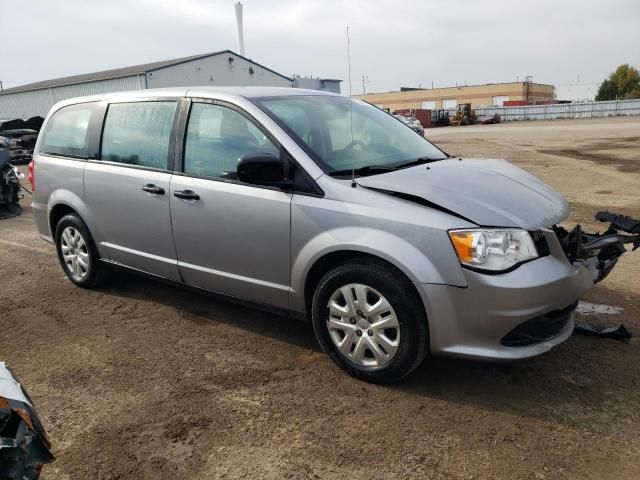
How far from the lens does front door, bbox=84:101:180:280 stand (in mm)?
4074

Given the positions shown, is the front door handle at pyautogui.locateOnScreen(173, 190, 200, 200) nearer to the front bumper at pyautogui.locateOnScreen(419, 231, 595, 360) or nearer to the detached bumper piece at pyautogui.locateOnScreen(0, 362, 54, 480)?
the front bumper at pyautogui.locateOnScreen(419, 231, 595, 360)

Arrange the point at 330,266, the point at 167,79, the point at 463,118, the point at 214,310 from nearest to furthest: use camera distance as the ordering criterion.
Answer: the point at 330,266 < the point at 214,310 < the point at 167,79 < the point at 463,118

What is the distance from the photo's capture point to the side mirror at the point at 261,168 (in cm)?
323

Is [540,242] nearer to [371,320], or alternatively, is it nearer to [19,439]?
[371,320]

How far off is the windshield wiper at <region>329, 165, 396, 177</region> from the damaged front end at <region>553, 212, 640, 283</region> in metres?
1.10

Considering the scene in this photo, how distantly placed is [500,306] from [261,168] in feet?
5.21

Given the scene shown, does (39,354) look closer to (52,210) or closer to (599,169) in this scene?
(52,210)

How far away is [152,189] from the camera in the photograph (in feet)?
13.3

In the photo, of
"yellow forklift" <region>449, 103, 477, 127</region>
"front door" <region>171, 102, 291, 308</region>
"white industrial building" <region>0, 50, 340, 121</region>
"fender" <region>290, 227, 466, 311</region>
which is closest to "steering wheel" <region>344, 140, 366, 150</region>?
"front door" <region>171, 102, 291, 308</region>

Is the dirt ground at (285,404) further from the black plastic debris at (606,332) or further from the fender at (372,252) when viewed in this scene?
the fender at (372,252)

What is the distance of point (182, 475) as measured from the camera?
8.32ft

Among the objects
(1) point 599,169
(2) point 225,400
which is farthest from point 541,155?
(2) point 225,400

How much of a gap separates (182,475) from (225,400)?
2.13 ft

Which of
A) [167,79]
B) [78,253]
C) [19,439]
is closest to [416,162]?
[19,439]
